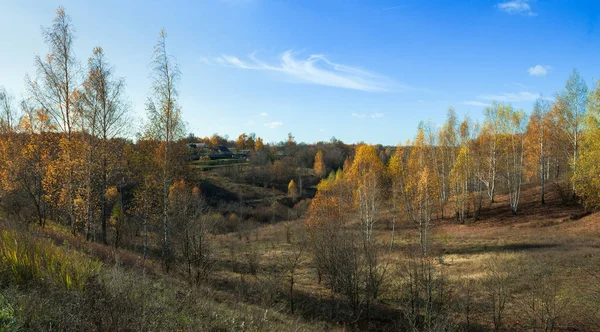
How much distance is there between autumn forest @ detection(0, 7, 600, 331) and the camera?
6.37 meters

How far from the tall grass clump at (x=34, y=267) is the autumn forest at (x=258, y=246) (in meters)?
0.04

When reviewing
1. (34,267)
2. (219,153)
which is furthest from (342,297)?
(219,153)

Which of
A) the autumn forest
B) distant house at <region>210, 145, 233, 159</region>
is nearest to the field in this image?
the autumn forest

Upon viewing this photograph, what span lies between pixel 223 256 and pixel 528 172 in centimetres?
4181

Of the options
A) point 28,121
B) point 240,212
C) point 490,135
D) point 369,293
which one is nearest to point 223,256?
point 369,293

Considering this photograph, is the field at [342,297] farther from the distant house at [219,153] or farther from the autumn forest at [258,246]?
the distant house at [219,153]

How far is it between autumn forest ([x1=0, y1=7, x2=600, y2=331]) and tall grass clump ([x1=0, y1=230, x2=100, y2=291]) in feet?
0.12

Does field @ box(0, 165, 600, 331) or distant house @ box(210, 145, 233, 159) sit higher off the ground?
distant house @ box(210, 145, 233, 159)

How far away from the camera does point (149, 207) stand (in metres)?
17.5

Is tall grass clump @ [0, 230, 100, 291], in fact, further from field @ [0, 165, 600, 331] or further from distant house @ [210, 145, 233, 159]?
distant house @ [210, 145, 233, 159]

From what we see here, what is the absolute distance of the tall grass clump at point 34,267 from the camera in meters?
5.86

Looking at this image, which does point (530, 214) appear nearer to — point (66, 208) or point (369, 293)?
point (369, 293)

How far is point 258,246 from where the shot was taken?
32500 mm

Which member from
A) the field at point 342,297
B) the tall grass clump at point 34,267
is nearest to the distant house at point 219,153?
the field at point 342,297
